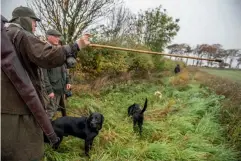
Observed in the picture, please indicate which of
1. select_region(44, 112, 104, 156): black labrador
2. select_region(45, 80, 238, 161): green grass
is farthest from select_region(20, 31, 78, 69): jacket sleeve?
select_region(45, 80, 238, 161): green grass

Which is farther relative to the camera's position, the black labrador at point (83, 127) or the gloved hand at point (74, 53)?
the black labrador at point (83, 127)

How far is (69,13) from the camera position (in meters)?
9.05

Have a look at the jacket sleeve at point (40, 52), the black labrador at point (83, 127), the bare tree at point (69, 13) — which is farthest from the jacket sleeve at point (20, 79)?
the bare tree at point (69, 13)

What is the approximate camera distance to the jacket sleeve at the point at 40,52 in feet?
6.52

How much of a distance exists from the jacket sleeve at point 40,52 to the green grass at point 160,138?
2507mm

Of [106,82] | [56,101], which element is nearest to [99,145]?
[56,101]

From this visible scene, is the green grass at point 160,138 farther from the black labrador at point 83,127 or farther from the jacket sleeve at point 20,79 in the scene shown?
the jacket sleeve at point 20,79

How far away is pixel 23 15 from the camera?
90.4 inches

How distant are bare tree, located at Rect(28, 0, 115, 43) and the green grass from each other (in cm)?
278

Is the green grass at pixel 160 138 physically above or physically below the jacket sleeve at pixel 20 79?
below

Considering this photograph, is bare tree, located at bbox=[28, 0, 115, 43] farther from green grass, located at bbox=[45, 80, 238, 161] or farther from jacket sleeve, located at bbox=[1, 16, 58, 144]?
jacket sleeve, located at bbox=[1, 16, 58, 144]

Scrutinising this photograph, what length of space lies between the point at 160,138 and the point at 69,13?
6.18 m

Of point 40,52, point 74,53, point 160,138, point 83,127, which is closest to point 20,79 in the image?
point 40,52

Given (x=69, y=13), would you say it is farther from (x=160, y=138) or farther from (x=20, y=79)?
(x=20, y=79)
